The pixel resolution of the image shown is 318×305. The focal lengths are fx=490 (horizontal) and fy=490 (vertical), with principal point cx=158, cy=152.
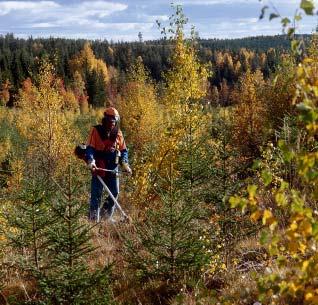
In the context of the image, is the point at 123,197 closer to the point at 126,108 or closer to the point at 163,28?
the point at 163,28

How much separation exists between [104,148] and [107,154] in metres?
0.12

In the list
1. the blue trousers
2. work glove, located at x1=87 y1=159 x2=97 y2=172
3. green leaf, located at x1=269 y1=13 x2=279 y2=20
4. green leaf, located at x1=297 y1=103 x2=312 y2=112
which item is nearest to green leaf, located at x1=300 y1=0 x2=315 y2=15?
green leaf, located at x1=269 y1=13 x2=279 y2=20

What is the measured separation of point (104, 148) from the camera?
8.41 metres

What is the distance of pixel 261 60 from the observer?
125 meters

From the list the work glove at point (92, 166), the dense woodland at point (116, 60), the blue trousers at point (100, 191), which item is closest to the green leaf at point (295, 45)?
the work glove at point (92, 166)

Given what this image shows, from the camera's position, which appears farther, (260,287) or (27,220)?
(27,220)

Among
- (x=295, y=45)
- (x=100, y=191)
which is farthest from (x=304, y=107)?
(x=100, y=191)

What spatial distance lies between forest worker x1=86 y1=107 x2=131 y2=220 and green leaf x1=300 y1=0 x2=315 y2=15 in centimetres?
629

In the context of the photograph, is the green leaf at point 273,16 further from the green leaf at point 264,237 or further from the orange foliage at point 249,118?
the orange foliage at point 249,118

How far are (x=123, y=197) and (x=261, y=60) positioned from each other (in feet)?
393

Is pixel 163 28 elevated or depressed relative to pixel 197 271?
elevated

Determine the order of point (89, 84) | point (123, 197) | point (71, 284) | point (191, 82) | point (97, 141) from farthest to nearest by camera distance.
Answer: point (89, 84), point (191, 82), point (123, 197), point (97, 141), point (71, 284)

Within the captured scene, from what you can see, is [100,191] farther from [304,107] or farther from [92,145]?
[304,107]

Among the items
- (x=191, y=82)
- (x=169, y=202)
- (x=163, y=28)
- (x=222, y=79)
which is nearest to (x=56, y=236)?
(x=169, y=202)
